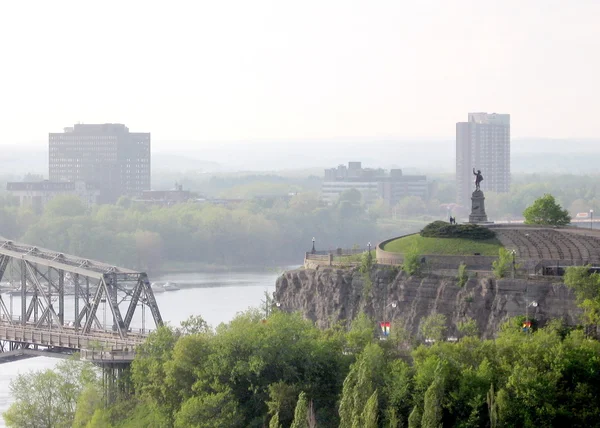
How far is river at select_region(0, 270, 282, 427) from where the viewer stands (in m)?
89.5

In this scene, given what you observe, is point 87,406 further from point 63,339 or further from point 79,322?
point 79,322

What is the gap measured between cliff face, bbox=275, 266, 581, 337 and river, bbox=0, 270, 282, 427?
14.2 meters

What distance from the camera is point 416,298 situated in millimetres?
65250

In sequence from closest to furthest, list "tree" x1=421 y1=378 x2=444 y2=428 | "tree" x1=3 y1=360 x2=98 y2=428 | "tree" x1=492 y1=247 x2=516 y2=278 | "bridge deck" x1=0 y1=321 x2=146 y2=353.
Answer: "tree" x1=421 y1=378 x2=444 y2=428 < "tree" x1=492 y1=247 x2=516 y2=278 < "tree" x1=3 y1=360 x2=98 y2=428 < "bridge deck" x1=0 y1=321 x2=146 y2=353

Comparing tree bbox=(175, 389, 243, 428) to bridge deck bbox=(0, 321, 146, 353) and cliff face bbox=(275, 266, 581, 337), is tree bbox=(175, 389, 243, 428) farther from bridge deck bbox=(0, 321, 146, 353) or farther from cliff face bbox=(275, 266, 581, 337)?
bridge deck bbox=(0, 321, 146, 353)

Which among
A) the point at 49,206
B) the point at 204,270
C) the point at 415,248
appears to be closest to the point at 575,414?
the point at 415,248

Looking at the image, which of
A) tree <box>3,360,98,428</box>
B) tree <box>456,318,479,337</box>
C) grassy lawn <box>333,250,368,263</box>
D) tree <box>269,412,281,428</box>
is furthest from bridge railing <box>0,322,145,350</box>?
tree <box>456,318,479,337</box>

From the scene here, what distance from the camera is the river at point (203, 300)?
89.5 m

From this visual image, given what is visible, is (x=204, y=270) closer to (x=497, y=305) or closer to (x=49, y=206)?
(x=49, y=206)

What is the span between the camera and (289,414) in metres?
58.8

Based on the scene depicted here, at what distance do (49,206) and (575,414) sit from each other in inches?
5641

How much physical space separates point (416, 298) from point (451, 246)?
4238 mm

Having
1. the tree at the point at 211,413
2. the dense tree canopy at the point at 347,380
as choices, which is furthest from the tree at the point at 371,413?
the tree at the point at 211,413

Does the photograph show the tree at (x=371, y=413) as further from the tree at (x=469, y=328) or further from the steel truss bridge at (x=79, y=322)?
the steel truss bridge at (x=79, y=322)
